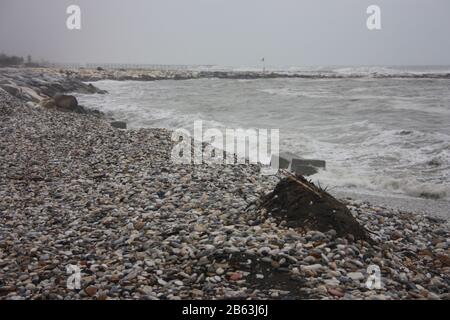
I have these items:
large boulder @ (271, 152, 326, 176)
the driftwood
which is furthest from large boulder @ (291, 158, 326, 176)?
the driftwood

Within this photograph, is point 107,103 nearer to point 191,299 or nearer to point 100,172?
point 100,172

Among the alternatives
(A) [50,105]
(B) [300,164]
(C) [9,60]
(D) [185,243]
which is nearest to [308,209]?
(D) [185,243]

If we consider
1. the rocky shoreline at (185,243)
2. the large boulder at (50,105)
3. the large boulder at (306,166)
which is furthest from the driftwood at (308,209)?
the large boulder at (50,105)

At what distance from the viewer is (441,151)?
11789 mm

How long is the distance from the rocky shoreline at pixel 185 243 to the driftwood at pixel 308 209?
16 cm

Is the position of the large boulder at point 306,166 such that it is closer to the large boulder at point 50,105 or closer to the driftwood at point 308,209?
the driftwood at point 308,209

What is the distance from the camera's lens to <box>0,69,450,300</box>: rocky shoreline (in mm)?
3965

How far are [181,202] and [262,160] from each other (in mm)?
4794

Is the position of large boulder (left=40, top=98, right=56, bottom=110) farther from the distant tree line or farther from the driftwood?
the distant tree line

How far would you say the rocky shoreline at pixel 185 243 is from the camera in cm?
396

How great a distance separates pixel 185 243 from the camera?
189 inches

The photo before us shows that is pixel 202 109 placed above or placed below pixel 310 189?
above

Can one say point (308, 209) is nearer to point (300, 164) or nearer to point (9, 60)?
point (300, 164)
